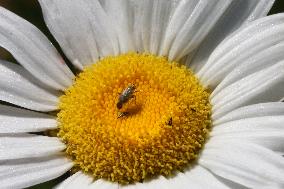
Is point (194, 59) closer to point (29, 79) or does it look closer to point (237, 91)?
point (237, 91)

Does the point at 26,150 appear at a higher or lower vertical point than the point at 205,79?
lower

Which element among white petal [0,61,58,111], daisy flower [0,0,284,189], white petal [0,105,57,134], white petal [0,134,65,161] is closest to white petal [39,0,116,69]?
daisy flower [0,0,284,189]

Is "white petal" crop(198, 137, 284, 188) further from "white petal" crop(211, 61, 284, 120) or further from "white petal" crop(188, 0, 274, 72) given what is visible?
"white petal" crop(188, 0, 274, 72)

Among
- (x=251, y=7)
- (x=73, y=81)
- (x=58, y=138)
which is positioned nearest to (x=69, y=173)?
(x=58, y=138)

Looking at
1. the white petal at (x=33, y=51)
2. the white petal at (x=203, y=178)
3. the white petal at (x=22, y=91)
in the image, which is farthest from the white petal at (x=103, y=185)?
the white petal at (x=33, y=51)

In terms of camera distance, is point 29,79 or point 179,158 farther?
point 29,79

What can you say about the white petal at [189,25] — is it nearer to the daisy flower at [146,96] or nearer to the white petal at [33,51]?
the daisy flower at [146,96]

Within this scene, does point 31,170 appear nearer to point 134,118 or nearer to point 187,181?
point 134,118

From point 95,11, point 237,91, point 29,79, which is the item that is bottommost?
point 237,91
